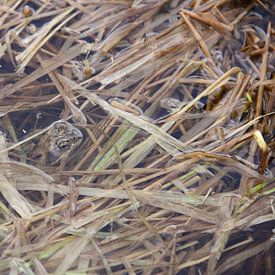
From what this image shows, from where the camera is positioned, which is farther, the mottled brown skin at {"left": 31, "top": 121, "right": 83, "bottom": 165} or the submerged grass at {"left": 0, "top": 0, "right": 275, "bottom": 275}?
the mottled brown skin at {"left": 31, "top": 121, "right": 83, "bottom": 165}

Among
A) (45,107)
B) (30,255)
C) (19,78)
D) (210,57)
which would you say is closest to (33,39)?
(19,78)

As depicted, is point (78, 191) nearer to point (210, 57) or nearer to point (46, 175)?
point (46, 175)

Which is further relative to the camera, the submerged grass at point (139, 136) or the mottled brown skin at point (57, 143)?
the mottled brown skin at point (57, 143)

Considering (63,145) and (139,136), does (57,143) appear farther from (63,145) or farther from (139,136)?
(139,136)

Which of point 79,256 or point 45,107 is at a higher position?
point 45,107

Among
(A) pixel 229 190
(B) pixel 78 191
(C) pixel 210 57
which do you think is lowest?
(A) pixel 229 190
